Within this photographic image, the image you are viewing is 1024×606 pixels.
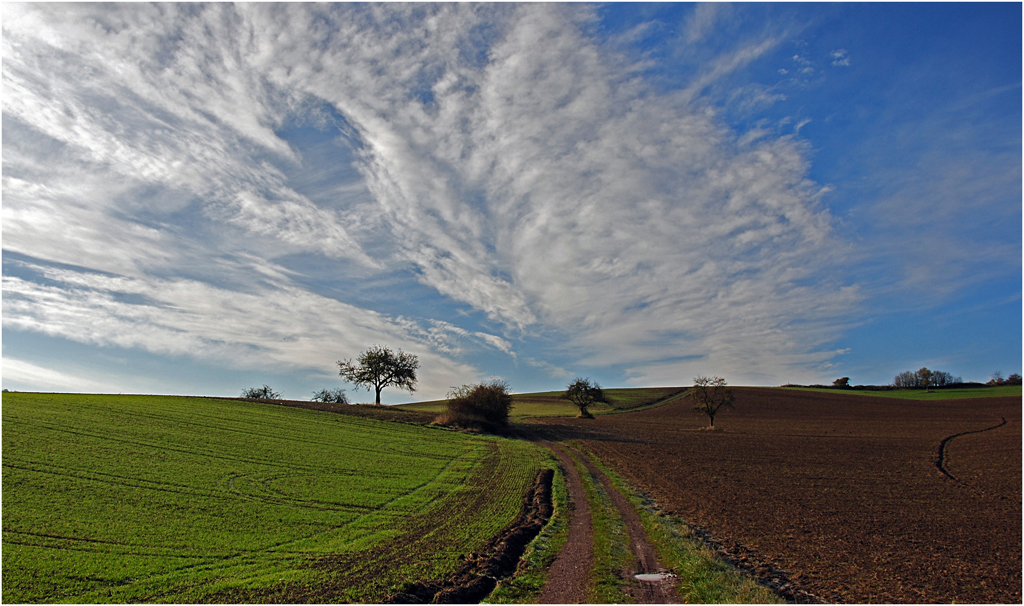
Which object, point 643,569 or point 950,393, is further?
point 950,393

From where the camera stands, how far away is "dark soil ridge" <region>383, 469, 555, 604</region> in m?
9.87

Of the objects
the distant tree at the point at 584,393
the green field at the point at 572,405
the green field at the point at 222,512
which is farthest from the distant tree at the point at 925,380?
the green field at the point at 222,512

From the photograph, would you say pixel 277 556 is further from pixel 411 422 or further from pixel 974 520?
pixel 411 422

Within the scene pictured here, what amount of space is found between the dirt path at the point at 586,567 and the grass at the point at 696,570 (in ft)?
0.99

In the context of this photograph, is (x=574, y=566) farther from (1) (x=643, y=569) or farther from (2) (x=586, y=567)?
(1) (x=643, y=569)

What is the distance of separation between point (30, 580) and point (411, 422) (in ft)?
129

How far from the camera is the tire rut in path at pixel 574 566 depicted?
32.8ft

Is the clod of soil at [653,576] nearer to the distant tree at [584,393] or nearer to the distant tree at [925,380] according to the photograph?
the distant tree at [584,393]

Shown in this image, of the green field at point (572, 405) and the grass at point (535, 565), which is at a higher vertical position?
the green field at point (572, 405)

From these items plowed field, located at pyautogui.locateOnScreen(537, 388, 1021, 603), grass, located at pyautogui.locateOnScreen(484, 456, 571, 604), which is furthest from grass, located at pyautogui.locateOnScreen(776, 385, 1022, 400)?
grass, located at pyautogui.locateOnScreen(484, 456, 571, 604)

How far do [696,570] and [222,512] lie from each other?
1392 cm

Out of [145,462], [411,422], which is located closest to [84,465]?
[145,462]

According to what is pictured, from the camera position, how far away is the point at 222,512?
13883 mm

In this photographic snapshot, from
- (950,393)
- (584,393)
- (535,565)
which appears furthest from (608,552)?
(950,393)
